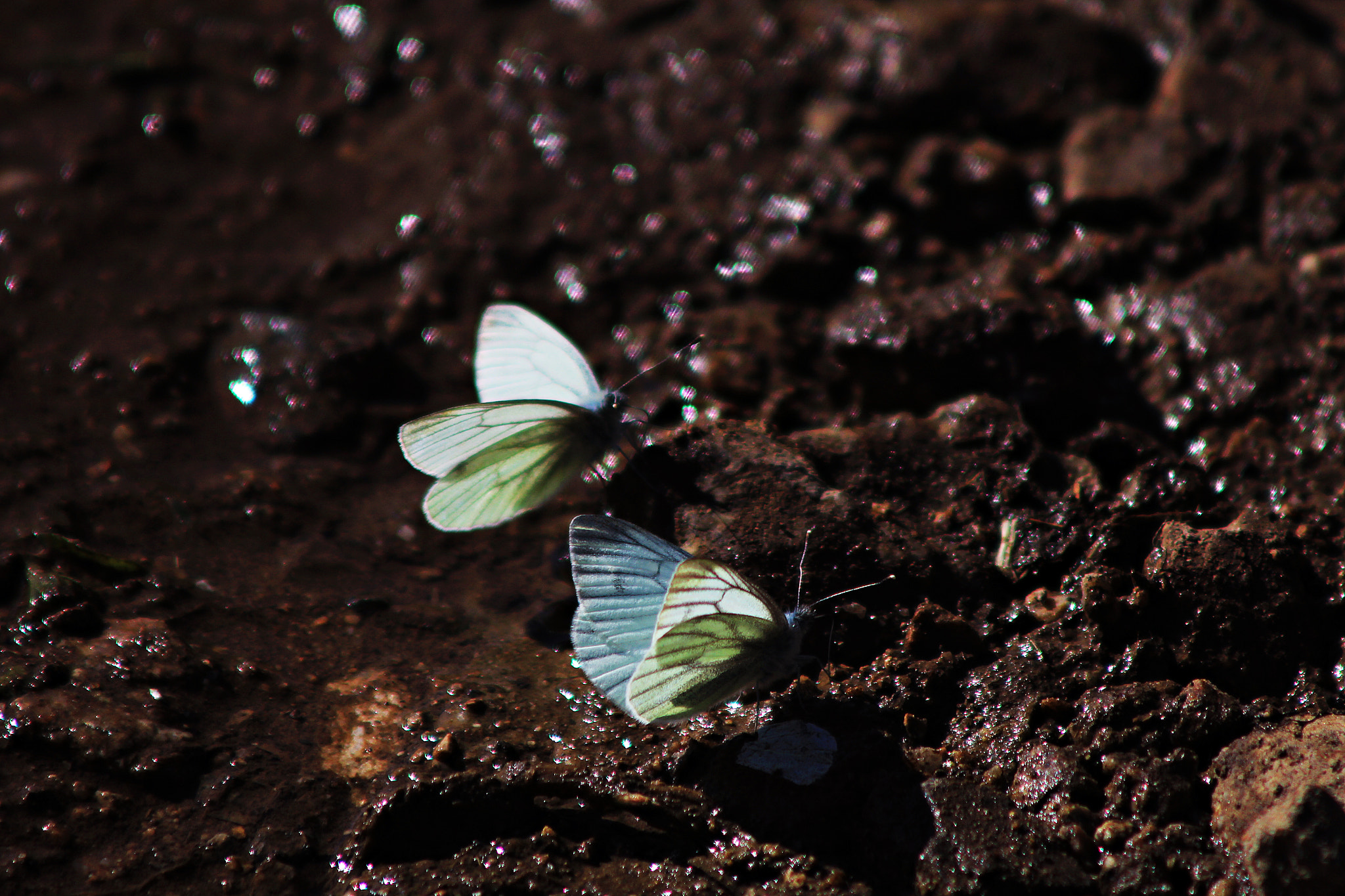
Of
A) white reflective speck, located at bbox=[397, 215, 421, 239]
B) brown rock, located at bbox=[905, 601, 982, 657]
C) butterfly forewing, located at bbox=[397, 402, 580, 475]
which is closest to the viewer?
brown rock, located at bbox=[905, 601, 982, 657]

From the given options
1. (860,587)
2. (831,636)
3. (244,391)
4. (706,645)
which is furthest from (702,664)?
(244,391)

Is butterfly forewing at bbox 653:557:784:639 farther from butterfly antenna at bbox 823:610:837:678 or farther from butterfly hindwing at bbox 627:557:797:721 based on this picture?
butterfly antenna at bbox 823:610:837:678

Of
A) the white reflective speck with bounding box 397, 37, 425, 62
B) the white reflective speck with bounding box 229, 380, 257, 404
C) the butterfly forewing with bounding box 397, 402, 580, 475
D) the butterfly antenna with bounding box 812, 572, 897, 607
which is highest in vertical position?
the white reflective speck with bounding box 397, 37, 425, 62

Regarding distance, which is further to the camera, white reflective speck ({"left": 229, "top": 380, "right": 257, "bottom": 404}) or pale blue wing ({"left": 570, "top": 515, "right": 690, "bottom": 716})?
white reflective speck ({"left": 229, "top": 380, "right": 257, "bottom": 404})

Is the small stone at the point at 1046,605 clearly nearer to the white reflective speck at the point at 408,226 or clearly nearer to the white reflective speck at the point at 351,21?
the white reflective speck at the point at 408,226

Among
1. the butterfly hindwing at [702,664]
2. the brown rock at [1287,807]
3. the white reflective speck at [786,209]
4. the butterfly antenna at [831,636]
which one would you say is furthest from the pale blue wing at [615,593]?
the white reflective speck at [786,209]

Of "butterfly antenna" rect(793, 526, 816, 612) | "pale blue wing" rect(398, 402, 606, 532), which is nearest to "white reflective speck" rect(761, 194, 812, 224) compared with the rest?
"pale blue wing" rect(398, 402, 606, 532)
